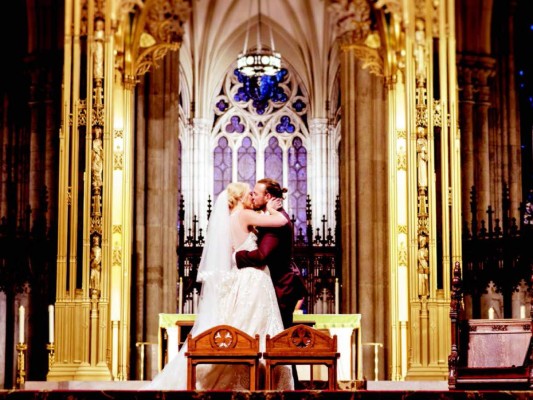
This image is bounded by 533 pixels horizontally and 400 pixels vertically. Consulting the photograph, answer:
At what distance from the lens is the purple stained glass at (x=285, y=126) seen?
112 feet

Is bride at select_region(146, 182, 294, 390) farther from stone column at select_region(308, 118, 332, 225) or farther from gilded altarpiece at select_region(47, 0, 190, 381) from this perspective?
stone column at select_region(308, 118, 332, 225)

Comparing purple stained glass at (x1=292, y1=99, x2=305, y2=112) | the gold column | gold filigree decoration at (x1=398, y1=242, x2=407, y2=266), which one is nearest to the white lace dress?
gold filigree decoration at (x1=398, y1=242, x2=407, y2=266)

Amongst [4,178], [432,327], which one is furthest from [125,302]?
[4,178]

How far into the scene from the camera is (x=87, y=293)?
15086mm

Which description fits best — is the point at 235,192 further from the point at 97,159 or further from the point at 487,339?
the point at 97,159

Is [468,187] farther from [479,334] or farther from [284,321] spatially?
[284,321]

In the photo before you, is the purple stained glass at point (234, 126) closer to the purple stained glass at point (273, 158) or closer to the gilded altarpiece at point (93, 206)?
the purple stained glass at point (273, 158)

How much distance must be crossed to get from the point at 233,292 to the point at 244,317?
24 cm

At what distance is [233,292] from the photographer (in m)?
10.9

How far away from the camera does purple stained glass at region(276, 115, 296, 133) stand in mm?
34219

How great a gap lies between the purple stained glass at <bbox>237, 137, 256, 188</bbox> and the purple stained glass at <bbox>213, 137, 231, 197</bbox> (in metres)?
0.30

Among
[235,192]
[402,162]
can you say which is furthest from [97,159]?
[235,192]

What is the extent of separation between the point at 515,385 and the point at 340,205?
823 centimetres

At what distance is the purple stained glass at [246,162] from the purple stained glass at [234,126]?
0.31 metres
